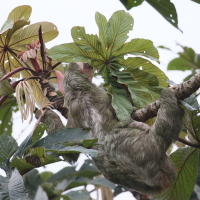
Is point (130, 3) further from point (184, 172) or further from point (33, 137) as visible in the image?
point (184, 172)

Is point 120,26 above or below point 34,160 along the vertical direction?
above

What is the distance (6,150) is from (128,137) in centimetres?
109

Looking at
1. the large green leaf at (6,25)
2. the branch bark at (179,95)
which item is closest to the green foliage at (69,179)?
the branch bark at (179,95)

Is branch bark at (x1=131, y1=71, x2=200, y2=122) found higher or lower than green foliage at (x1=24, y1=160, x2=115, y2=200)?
higher

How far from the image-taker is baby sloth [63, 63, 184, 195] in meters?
2.27

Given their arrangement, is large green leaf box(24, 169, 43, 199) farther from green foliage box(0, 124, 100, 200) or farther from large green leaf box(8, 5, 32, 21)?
large green leaf box(8, 5, 32, 21)

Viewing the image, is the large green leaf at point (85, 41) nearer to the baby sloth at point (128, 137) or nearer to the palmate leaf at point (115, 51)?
the palmate leaf at point (115, 51)

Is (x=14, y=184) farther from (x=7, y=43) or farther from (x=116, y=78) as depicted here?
(x=7, y=43)

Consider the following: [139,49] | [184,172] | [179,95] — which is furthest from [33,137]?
[184,172]

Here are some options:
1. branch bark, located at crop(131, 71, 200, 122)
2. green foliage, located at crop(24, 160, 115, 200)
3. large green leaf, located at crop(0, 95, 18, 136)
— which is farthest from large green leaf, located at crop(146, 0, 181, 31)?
large green leaf, located at crop(0, 95, 18, 136)

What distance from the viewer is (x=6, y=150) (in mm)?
2166

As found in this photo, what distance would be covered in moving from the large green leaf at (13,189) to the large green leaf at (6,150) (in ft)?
0.53

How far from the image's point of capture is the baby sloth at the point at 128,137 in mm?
2271

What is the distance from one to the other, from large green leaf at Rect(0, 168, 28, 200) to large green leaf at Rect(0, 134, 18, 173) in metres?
0.16
